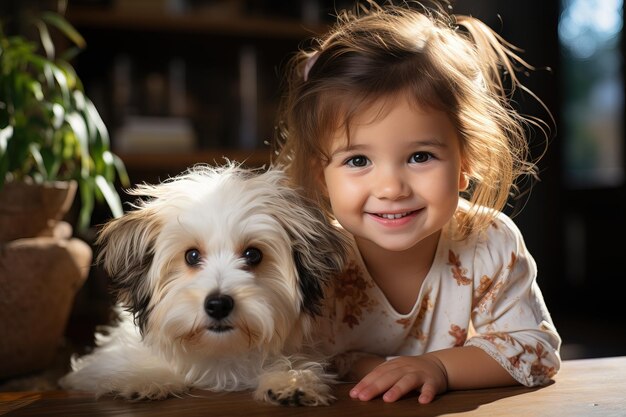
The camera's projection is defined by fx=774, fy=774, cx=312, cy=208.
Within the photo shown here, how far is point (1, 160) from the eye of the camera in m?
1.72

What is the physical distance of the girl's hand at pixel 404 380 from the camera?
1.11 meters

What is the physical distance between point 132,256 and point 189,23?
242cm

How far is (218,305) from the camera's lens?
40.1 inches

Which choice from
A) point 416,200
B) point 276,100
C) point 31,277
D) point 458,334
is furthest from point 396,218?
point 276,100

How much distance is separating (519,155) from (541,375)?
53 centimetres

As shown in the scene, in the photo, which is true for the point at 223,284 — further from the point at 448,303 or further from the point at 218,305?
the point at 448,303

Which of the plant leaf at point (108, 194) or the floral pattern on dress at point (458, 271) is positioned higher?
the plant leaf at point (108, 194)

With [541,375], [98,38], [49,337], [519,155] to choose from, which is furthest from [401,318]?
[98,38]

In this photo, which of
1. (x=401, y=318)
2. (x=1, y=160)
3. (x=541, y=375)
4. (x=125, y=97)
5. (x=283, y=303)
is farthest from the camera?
(x=125, y=97)

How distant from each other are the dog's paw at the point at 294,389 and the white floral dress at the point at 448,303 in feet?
0.84

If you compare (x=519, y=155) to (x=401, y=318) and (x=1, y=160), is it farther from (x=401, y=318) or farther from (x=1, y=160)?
(x=1, y=160)

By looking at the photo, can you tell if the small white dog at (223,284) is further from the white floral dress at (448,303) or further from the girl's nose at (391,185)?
the white floral dress at (448,303)

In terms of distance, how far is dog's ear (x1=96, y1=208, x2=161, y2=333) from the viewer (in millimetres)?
1135

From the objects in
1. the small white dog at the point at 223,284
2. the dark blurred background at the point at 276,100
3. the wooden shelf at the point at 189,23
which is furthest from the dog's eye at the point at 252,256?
the wooden shelf at the point at 189,23
